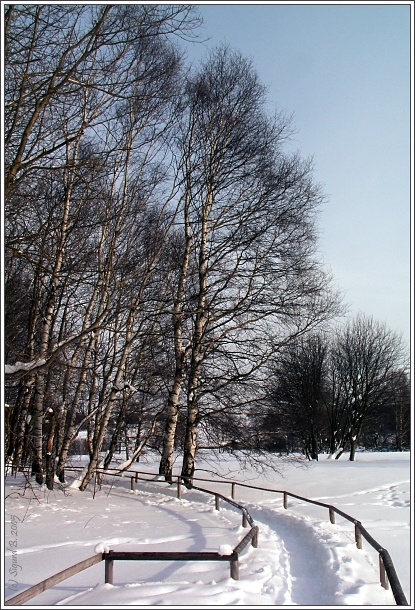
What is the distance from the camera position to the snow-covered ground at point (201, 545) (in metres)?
5.33

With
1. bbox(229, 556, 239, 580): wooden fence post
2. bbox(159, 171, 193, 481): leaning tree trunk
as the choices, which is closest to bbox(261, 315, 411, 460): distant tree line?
bbox(159, 171, 193, 481): leaning tree trunk

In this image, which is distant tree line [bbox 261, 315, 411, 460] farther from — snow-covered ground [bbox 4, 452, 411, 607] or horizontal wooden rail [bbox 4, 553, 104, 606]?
horizontal wooden rail [bbox 4, 553, 104, 606]

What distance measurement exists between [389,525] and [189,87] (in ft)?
39.0

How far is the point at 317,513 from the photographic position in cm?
1194

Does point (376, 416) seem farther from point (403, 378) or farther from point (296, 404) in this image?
point (296, 404)

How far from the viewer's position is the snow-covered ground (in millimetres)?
5332

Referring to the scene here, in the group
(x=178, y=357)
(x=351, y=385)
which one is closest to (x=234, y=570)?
(x=178, y=357)

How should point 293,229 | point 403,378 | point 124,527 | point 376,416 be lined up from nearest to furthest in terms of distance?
point 124,527 < point 293,229 < point 403,378 < point 376,416

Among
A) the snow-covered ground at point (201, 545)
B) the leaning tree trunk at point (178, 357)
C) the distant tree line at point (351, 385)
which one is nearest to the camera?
the snow-covered ground at point (201, 545)

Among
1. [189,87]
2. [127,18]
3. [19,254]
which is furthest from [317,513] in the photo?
[189,87]

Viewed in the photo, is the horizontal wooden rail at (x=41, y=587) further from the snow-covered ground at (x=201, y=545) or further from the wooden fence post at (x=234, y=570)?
the wooden fence post at (x=234, y=570)

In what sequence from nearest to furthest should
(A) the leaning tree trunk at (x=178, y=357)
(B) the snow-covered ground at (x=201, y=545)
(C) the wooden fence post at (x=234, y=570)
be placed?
(B) the snow-covered ground at (x=201, y=545) → (C) the wooden fence post at (x=234, y=570) → (A) the leaning tree trunk at (x=178, y=357)

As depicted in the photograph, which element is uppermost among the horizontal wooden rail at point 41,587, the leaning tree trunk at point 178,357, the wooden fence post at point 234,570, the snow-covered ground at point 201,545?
the leaning tree trunk at point 178,357

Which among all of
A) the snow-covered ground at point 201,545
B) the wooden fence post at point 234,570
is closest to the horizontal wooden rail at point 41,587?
the snow-covered ground at point 201,545
